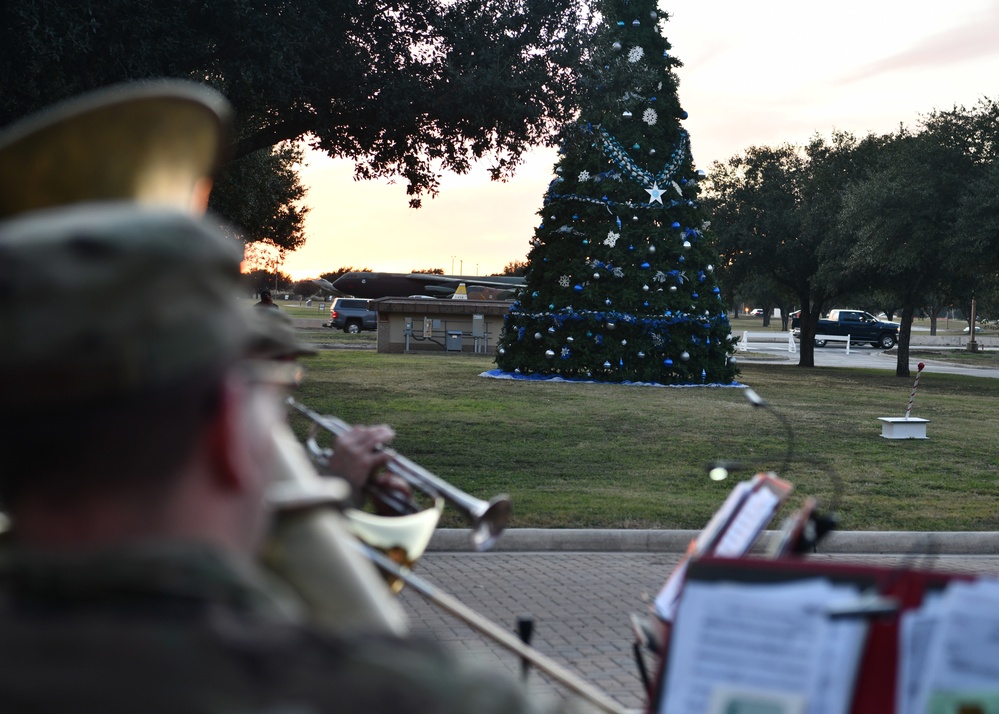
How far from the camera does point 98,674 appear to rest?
1.14 metres

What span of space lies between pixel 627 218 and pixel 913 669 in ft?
77.8

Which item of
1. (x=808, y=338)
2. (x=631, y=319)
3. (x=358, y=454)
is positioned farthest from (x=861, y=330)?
(x=358, y=454)

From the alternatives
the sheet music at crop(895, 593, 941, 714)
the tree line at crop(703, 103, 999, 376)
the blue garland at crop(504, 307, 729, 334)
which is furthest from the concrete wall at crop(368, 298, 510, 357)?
the sheet music at crop(895, 593, 941, 714)

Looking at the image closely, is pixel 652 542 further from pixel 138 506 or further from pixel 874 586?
pixel 138 506

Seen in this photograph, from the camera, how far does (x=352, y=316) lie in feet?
183

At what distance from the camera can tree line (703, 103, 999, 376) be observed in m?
28.3

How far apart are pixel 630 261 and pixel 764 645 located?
23314mm

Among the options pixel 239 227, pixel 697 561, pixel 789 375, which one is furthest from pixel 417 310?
pixel 697 561

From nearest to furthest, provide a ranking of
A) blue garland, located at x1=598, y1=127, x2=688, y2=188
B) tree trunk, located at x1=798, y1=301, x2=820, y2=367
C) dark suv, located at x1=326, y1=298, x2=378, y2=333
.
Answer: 1. blue garland, located at x1=598, y1=127, x2=688, y2=188
2. tree trunk, located at x1=798, y1=301, x2=820, y2=367
3. dark suv, located at x1=326, y1=298, x2=378, y2=333

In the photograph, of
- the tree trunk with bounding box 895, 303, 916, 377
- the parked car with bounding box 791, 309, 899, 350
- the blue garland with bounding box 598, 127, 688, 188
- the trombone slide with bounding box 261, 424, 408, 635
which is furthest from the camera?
the parked car with bounding box 791, 309, 899, 350

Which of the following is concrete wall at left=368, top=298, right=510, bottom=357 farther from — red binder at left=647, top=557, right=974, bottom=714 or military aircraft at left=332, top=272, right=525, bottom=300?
red binder at left=647, top=557, right=974, bottom=714

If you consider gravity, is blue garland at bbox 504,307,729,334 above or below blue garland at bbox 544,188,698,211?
below

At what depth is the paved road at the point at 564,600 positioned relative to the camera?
615cm

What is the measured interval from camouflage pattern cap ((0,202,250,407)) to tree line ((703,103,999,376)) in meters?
27.6
